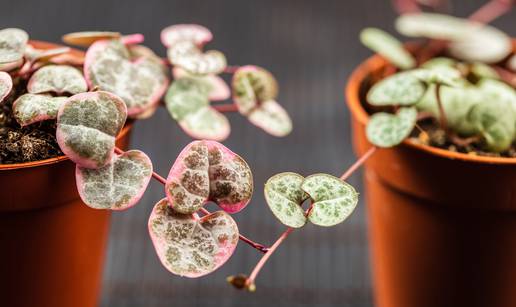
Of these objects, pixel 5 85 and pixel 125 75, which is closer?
pixel 5 85

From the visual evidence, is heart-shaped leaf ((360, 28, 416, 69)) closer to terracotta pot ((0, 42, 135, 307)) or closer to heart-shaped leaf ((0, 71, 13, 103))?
terracotta pot ((0, 42, 135, 307))

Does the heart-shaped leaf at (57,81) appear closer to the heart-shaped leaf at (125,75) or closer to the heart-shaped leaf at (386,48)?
the heart-shaped leaf at (125,75)

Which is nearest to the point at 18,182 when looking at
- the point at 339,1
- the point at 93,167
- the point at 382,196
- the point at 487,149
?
the point at 93,167

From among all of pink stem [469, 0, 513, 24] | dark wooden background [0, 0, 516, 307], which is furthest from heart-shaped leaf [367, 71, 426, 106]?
pink stem [469, 0, 513, 24]

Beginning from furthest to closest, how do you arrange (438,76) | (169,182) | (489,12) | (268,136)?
(489,12)
(268,136)
(438,76)
(169,182)

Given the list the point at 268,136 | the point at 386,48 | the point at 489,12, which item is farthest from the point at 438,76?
the point at 489,12

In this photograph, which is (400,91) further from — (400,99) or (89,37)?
(89,37)
